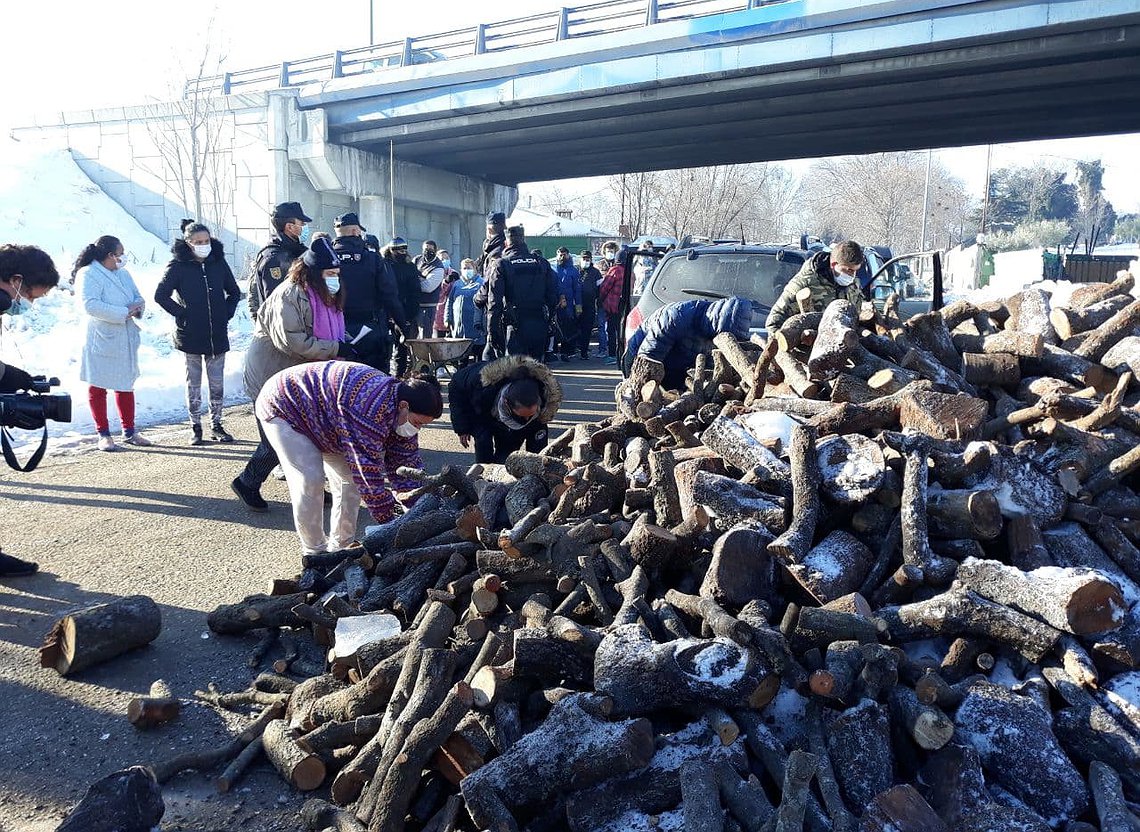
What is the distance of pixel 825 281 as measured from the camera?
610 cm

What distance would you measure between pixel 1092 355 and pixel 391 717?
4550 mm

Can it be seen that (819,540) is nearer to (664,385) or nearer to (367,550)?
(367,550)

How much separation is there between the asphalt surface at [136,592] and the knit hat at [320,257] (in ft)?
5.83

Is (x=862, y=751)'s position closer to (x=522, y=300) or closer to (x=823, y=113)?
(x=522, y=300)

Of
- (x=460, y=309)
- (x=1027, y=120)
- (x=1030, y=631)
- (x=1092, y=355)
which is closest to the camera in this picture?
(x=1030, y=631)

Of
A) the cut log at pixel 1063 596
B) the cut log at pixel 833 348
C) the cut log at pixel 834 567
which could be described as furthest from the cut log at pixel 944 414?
the cut log at pixel 1063 596

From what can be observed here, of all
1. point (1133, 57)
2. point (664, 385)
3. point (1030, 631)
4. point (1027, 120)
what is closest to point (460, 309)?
point (664, 385)

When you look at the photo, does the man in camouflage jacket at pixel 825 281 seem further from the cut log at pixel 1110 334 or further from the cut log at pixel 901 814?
the cut log at pixel 901 814

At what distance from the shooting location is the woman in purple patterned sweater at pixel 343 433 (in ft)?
13.8

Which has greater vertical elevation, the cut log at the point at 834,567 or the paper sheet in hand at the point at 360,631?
the cut log at the point at 834,567

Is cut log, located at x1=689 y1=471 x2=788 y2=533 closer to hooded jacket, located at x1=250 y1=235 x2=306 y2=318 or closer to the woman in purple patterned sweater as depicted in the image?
the woman in purple patterned sweater

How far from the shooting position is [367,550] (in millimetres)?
4203

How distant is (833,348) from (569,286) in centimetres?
1001

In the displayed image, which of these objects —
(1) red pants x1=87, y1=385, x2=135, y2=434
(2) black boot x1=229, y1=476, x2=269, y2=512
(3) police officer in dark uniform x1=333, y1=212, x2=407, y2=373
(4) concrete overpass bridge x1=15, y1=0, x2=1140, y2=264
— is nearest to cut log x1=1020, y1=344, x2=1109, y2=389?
(3) police officer in dark uniform x1=333, y1=212, x2=407, y2=373
